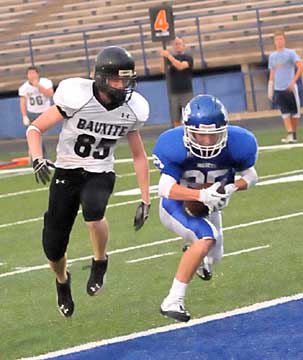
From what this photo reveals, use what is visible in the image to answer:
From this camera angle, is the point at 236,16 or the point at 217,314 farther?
the point at 236,16

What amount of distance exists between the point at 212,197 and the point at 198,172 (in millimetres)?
288

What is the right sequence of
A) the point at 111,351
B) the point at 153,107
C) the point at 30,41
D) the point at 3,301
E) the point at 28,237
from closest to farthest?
the point at 111,351, the point at 3,301, the point at 28,237, the point at 153,107, the point at 30,41

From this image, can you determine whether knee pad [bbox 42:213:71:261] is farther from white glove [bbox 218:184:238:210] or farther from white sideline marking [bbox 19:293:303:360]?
white glove [bbox 218:184:238:210]

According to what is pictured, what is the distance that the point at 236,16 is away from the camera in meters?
23.2

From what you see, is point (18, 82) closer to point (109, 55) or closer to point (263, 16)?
point (263, 16)

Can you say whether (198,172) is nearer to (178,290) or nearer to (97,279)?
(178,290)

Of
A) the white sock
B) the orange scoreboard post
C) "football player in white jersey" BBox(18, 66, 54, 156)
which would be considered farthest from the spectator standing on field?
the white sock

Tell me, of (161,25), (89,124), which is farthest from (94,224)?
(161,25)

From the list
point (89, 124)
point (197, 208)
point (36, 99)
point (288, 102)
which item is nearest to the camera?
point (197, 208)

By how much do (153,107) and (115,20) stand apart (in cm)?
352

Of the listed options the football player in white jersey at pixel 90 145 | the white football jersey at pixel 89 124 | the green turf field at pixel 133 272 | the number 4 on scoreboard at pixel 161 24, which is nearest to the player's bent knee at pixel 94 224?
the football player in white jersey at pixel 90 145

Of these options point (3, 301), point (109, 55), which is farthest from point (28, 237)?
point (109, 55)

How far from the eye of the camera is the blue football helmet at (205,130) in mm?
5707

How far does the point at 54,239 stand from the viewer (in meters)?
6.34
